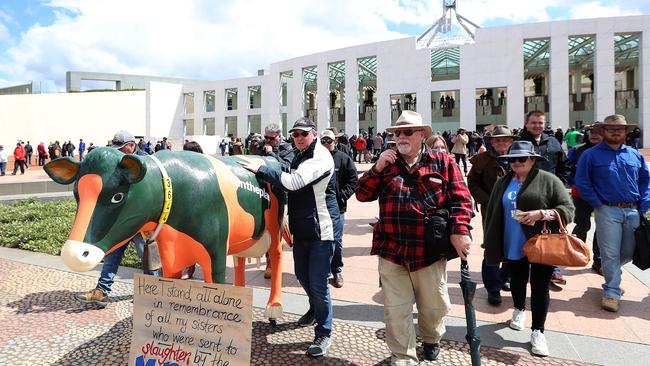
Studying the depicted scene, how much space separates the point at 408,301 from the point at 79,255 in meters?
2.12

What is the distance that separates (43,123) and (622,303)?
45253mm

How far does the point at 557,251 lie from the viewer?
314 centimetres

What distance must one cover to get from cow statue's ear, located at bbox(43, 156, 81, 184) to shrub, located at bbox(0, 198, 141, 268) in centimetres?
363

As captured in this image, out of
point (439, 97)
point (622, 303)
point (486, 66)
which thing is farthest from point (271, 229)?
point (439, 97)

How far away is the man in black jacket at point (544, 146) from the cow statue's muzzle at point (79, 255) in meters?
4.17

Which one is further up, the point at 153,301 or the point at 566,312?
the point at 153,301

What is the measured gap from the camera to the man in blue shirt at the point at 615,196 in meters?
4.05

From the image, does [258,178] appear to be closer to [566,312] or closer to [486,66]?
[566,312]

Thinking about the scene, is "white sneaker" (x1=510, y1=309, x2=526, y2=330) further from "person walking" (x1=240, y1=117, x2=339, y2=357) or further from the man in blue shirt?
"person walking" (x1=240, y1=117, x2=339, y2=357)

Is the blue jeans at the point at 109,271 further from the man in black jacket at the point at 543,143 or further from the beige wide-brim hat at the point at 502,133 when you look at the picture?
the man in black jacket at the point at 543,143

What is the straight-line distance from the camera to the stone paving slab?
3135 millimetres

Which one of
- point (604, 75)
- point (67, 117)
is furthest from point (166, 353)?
point (67, 117)

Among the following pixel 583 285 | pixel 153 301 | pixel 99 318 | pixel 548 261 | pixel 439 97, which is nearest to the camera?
pixel 153 301

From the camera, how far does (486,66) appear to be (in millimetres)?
27922
